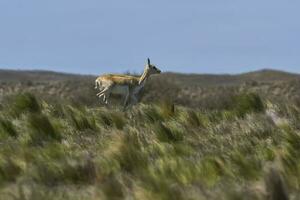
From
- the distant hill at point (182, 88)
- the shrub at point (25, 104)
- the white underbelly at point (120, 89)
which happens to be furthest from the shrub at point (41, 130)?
the distant hill at point (182, 88)

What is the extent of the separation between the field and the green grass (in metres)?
0.01

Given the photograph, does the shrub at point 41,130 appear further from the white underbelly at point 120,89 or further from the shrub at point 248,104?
the white underbelly at point 120,89

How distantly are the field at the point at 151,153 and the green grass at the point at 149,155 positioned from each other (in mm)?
13

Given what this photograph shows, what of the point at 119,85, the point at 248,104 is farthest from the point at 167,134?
the point at 119,85

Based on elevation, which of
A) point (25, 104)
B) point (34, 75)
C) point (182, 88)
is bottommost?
point (34, 75)

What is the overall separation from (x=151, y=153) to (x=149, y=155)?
0.45 ft

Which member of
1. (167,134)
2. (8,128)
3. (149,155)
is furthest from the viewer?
(8,128)

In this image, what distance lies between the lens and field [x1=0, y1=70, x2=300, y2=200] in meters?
8.59

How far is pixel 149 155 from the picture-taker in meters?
11.6

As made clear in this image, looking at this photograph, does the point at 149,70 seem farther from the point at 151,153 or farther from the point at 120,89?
the point at 151,153

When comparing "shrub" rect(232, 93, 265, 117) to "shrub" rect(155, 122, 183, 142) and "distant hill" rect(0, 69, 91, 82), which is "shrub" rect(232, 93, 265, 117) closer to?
"shrub" rect(155, 122, 183, 142)

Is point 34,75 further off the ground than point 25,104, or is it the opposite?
point 25,104

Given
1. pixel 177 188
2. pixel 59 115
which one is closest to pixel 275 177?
pixel 177 188


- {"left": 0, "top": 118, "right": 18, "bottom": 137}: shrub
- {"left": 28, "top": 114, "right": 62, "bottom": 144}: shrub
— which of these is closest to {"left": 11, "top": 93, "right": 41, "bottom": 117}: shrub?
{"left": 0, "top": 118, "right": 18, "bottom": 137}: shrub
